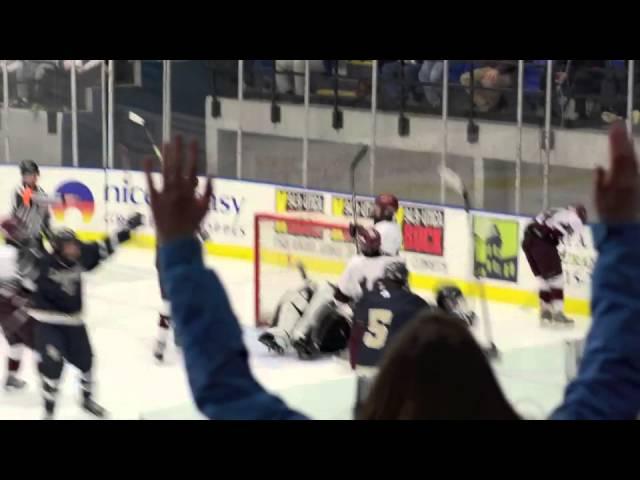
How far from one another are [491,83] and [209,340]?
759 cm

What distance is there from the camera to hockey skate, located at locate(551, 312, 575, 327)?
25.1 feet

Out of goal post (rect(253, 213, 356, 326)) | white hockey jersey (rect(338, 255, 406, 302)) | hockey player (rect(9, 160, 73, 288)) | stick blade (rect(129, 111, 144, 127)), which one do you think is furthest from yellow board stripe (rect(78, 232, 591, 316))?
hockey player (rect(9, 160, 73, 288))

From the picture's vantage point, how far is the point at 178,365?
7359 mm

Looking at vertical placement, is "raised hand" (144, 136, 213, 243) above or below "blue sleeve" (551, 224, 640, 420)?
above

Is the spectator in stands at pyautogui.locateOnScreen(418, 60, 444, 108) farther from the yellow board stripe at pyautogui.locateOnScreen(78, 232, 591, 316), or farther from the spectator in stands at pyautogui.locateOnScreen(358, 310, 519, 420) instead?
the spectator in stands at pyautogui.locateOnScreen(358, 310, 519, 420)

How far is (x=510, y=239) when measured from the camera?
26.8 ft

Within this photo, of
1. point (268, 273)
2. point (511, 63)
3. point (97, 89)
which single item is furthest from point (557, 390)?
point (97, 89)

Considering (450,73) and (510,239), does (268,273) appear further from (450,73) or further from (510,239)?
(450,73)

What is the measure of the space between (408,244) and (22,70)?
3.13 meters

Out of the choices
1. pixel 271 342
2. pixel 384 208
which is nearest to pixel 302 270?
pixel 271 342

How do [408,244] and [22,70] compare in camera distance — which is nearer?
[408,244]

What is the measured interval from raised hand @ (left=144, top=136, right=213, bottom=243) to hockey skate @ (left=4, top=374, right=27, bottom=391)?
18.0 feet

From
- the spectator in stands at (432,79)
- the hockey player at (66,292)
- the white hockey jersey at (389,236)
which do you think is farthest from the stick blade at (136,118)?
the hockey player at (66,292)

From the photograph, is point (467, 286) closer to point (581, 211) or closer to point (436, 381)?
point (581, 211)
